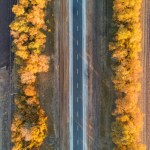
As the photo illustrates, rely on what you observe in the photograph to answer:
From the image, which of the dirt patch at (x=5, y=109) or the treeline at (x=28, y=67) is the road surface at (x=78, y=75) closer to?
the treeline at (x=28, y=67)

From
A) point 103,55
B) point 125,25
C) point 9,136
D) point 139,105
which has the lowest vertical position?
point 9,136

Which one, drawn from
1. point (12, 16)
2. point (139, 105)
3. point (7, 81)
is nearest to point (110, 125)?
point (139, 105)

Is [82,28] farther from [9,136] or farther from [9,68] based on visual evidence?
[9,136]

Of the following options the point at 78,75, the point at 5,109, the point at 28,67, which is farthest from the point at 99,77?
the point at 5,109

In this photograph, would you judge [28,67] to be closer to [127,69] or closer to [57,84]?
[57,84]

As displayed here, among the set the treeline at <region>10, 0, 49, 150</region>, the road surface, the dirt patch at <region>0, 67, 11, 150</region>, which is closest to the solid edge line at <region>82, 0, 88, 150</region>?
the road surface

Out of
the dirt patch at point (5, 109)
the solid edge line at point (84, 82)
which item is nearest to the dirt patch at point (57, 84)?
the solid edge line at point (84, 82)
